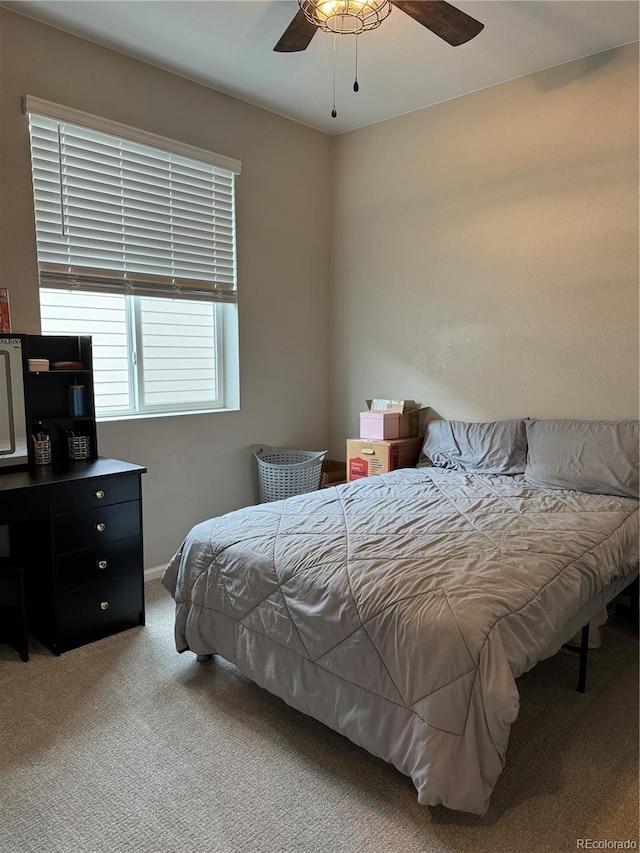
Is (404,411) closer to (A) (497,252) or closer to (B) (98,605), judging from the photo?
(A) (497,252)

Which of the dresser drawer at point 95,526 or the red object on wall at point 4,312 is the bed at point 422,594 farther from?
the red object on wall at point 4,312

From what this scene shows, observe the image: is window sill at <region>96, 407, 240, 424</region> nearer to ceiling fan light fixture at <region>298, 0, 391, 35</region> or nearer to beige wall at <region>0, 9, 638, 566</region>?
beige wall at <region>0, 9, 638, 566</region>

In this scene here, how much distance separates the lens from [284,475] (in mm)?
3701

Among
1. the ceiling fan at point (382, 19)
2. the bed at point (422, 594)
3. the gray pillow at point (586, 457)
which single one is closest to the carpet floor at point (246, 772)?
the bed at point (422, 594)

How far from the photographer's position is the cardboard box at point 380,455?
142 inches

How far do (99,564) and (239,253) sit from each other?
2.11m

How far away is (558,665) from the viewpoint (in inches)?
96.3

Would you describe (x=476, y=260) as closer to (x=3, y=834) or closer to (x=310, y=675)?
Result: (x=310, y=675)

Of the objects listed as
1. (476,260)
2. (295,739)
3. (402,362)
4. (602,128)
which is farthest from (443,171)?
(295,739)

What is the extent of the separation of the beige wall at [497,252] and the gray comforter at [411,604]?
925 millimetres

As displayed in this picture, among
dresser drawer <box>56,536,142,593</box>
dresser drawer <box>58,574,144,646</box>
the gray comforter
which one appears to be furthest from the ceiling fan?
dresser drawer <box>58,574,144,646</box>

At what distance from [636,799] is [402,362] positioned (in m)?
2.75

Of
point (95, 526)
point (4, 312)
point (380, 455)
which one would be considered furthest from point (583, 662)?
point (4, 312)

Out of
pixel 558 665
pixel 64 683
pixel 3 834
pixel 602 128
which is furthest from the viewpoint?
pixel 602 128
